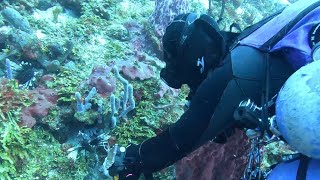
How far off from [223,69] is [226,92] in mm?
162

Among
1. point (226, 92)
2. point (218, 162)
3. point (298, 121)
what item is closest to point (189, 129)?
point (226, 92)

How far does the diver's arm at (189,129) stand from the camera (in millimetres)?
2125

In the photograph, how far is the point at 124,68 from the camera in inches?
183

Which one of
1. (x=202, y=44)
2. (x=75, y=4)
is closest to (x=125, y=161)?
(x=202, y=44)

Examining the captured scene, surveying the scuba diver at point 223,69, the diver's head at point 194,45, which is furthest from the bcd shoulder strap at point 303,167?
the diver's head at point 194,45

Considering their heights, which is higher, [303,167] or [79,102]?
[303,167]

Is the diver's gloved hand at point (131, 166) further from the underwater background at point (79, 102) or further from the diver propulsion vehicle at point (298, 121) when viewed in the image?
the diver propulsion vehicle at point (298, 121)

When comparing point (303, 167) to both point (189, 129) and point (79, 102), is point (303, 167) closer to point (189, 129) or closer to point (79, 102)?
point (189, 129)

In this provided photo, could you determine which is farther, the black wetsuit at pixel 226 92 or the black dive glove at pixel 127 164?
the black dive glove at pixel 127 164

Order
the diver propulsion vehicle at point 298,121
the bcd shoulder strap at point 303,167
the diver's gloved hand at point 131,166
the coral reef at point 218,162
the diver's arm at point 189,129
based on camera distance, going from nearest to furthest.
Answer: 1. the diver propulsion vehicle at point 298,121
2. the bcd shoulder strap at point 303,167
3. the diver's arm at point 189,129
4. the diver's gloved hand at point 131,166
5. the coral reef at point 218,162

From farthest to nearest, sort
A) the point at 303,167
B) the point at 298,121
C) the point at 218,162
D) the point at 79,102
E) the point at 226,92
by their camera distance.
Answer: the point at 79,102 < the point at 218,162 < the point at 226,92 < the point at 303,167 < the point at 298,121

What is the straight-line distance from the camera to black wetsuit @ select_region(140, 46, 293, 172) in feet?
6.55

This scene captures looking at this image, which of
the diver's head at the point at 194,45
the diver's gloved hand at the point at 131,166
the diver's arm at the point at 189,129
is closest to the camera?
the diver's arm at the point at 189,129

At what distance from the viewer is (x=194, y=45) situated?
2.38 m
